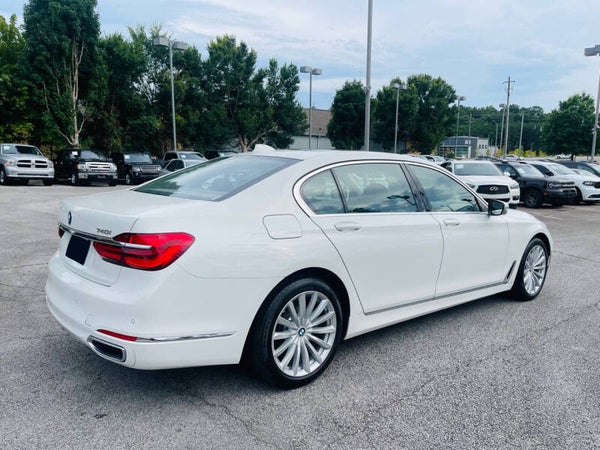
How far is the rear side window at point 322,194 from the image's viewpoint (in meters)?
3.46

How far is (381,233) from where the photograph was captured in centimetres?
372

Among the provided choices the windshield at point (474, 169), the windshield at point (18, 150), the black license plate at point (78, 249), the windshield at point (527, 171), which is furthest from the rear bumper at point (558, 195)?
the windshield at point (18, 150)

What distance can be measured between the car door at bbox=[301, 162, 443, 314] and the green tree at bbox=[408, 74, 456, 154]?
4883cm

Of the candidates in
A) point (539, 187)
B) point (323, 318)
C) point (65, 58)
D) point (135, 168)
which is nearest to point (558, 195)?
point (539, 187)

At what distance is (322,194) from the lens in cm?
356

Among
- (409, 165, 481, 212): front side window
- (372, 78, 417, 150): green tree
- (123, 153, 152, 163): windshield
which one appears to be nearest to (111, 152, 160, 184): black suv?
(123, 153, 152, 163): windshield

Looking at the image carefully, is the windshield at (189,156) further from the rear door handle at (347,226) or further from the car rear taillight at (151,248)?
the car rear taillight at (151,248)

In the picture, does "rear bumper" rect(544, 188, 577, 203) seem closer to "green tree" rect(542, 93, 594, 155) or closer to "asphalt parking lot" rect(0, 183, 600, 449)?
"asphalt parking lot" rect(0, 183, 600, 449)

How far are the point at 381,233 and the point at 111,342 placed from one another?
2.01 m

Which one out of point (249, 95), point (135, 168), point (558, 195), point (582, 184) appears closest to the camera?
point (558, 195)

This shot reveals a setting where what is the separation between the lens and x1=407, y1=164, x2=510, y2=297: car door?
429 centimetres

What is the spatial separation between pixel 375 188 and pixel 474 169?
42.5ft

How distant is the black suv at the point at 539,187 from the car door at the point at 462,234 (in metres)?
13.6

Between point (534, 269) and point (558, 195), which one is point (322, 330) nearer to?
point (534, 269)
